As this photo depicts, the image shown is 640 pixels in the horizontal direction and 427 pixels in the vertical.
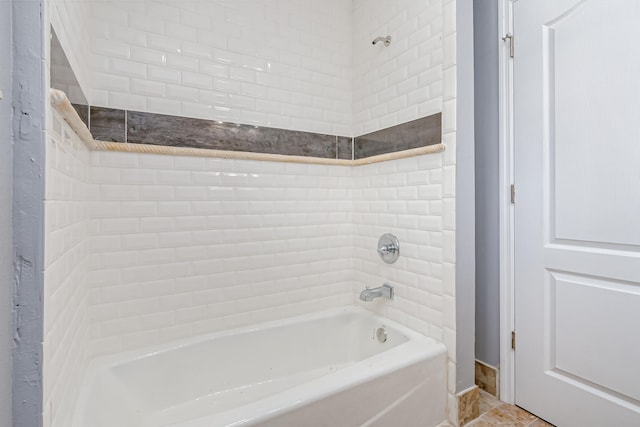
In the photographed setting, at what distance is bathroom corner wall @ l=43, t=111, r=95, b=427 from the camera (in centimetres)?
78

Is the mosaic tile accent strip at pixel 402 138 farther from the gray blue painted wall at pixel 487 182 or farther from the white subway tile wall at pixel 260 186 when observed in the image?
the gray blue painted wall at pixel 487 182

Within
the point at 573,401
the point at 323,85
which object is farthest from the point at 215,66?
the point at 573,401

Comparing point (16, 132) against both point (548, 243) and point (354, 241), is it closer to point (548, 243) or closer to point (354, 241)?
point (354, 241)

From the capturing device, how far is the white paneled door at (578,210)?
1.26 meters

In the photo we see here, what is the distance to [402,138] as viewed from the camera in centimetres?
181

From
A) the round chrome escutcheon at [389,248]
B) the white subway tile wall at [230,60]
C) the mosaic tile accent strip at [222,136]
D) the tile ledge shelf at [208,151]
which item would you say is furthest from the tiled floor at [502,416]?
the white subway tile wall at [230,60]

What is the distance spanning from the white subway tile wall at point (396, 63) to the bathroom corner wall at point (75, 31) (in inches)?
59.1

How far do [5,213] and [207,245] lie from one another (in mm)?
1058

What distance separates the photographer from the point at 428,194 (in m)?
1.66

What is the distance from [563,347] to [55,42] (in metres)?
2.21

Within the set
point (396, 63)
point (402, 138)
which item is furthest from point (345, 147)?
point (396, 63)

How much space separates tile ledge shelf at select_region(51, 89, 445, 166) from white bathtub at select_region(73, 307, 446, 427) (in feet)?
3.18

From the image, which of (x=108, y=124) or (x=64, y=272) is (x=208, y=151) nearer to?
(x=108, y=124)

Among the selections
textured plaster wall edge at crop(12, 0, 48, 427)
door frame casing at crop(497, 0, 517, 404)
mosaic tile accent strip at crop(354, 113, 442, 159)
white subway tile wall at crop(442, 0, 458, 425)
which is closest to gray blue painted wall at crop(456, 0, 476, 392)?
white subway tile wall at crop(442, 0, 458, 425)
